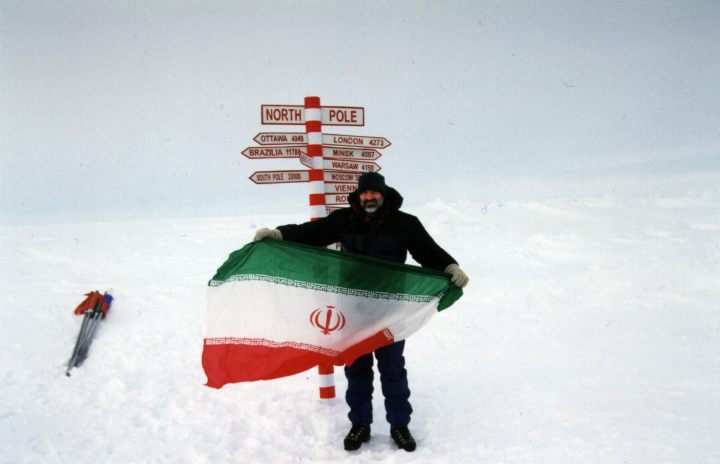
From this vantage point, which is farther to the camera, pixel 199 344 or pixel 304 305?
pixel 199 344

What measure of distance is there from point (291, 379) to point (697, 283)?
834cm

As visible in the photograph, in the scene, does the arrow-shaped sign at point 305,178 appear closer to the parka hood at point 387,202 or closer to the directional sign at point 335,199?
the directional sign at point 335,199

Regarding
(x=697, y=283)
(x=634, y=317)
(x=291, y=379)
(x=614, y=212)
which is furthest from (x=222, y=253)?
(x=614, y=212)

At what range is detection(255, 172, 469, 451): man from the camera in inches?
170

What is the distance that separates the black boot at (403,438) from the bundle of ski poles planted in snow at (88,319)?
405 cm

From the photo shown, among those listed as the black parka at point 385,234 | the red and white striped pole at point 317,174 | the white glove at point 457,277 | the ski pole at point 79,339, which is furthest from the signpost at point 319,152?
the ski pole at point 79,339

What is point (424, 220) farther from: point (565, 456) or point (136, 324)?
point (565, 456)

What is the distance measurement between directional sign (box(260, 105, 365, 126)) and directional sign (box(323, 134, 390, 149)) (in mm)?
136

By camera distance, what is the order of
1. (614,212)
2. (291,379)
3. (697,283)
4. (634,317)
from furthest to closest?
(614,212) < (697,283) < (634,317) < (291,379)

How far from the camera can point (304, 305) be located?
14.6 feet

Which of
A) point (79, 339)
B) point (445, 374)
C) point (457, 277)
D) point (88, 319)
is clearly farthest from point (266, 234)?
point (88, 319)

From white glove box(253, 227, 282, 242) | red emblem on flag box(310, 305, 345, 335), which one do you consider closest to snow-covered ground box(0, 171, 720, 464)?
red emblem on flag box(310, 305, 345, 335)

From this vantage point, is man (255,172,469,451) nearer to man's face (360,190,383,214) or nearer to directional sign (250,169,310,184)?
man's face (360,190,383,214)

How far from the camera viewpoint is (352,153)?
5750 mm
